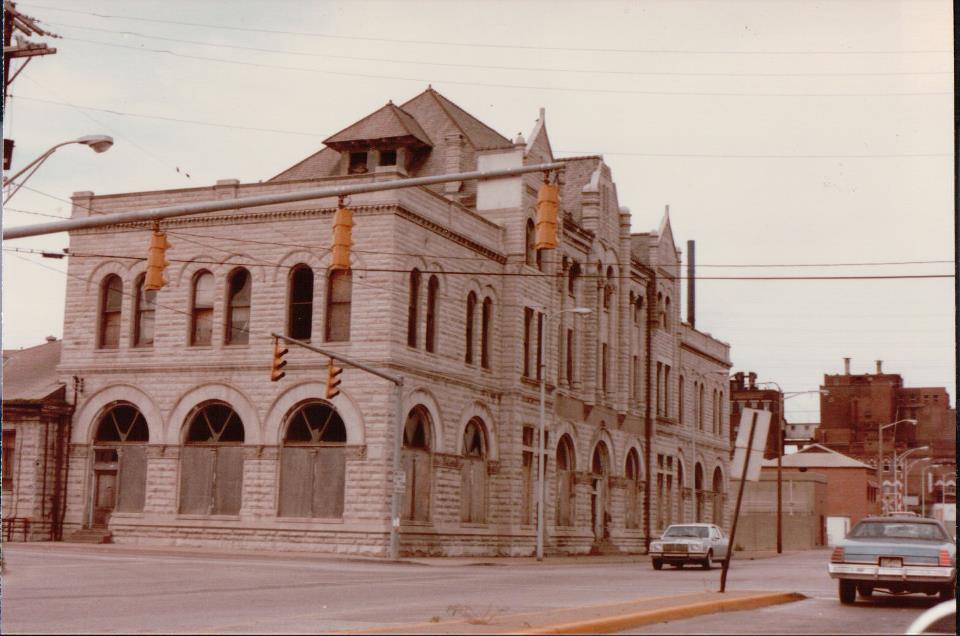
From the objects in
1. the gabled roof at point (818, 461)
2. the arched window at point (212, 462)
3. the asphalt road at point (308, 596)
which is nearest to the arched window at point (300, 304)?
the arched window at point (212, 462)

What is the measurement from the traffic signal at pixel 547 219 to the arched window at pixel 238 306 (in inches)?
923

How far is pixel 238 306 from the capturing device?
40.9 meters

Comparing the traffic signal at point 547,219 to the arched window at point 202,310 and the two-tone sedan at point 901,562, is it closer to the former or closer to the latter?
the two-tone sedan at point 901,562

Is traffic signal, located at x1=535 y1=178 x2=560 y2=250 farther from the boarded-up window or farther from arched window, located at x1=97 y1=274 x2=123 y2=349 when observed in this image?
arched window, located at x1=97 y1=274 x2=123 y2=349

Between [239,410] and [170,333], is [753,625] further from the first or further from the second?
[170,333]

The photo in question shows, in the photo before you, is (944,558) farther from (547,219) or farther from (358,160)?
(358,160)

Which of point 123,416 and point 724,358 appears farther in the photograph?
point 724,358

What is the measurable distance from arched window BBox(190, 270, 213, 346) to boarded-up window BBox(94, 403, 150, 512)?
325 cm

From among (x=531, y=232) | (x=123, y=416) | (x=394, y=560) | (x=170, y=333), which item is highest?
(x=531, y=232)

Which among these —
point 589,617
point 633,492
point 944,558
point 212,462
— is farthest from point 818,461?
point 589,617

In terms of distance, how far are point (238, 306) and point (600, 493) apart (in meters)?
20.9

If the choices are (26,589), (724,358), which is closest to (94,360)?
(26,589)

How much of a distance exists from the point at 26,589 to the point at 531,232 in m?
30.9

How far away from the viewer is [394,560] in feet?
116
